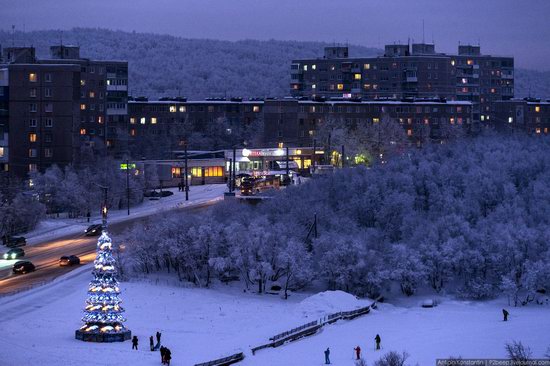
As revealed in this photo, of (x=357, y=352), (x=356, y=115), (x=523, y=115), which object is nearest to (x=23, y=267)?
(x=357, y=352)

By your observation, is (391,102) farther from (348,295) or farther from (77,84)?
(348,295)

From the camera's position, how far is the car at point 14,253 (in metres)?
54.4

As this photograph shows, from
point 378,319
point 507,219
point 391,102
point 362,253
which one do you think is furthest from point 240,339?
point 391,102

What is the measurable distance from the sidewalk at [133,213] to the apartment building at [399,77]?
59828mm

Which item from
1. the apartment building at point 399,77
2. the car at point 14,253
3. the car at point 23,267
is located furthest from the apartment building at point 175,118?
the car at point 23,267

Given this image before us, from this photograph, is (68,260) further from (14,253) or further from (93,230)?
(93,230)

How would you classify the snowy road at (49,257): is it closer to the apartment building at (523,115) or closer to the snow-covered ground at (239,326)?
the snow-covered ground at (239,326)

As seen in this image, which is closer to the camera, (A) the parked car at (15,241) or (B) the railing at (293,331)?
(B) the railing at (293,331)

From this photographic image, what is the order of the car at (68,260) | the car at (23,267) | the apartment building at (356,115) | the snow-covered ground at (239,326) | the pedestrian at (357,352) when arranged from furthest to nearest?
1. the apartment building at (356,115)
2. the car at (68,260)
3. the car at (23,267)
4. the pedestrian at (357,352)
5. the snow-covered ground at (239,326)

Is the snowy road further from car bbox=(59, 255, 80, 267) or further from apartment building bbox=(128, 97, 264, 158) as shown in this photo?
apartment building bbox=(128, 97, 264, 158)

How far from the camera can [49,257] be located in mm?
54812

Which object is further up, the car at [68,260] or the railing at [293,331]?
the car at [68,260]

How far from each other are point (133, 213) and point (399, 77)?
82139mm

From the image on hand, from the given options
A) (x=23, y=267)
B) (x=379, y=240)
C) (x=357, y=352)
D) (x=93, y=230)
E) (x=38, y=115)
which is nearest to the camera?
(x=357, y=352)
